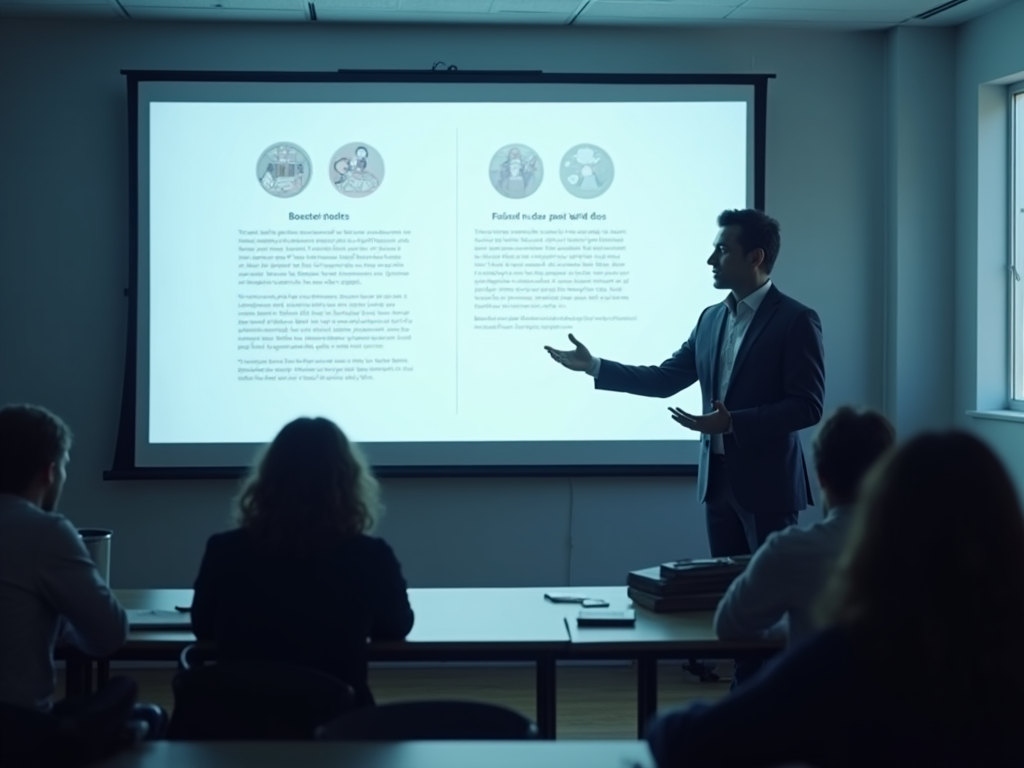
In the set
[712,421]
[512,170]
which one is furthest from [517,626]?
[512,170]

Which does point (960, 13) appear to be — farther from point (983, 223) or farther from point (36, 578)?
point (36, 578)

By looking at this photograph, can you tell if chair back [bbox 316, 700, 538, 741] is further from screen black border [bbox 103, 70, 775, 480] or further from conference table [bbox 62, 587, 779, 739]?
screen black border [bbox 103, 70, 775, 480]

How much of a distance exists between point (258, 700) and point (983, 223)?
4.07m

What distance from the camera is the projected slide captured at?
16.3ft

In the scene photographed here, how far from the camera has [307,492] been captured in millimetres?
2424

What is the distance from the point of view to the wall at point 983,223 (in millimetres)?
4941

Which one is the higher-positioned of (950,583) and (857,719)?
(950,583)

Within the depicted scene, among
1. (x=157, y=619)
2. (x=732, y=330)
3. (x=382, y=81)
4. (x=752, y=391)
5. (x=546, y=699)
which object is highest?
(x=382, y=81)

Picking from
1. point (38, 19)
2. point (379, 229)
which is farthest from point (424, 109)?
point (38, 19)

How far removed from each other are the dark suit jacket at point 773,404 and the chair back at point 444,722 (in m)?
2.02

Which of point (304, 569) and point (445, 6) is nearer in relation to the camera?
point (304, 569)

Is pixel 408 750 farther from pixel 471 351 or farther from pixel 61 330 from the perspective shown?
pixel 61 330

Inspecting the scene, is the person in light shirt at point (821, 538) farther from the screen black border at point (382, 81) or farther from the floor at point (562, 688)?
the screen black border at point (382, 81)

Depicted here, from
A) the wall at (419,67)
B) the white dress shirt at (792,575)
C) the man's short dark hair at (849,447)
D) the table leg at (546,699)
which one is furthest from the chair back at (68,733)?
the wall at (419,67)
